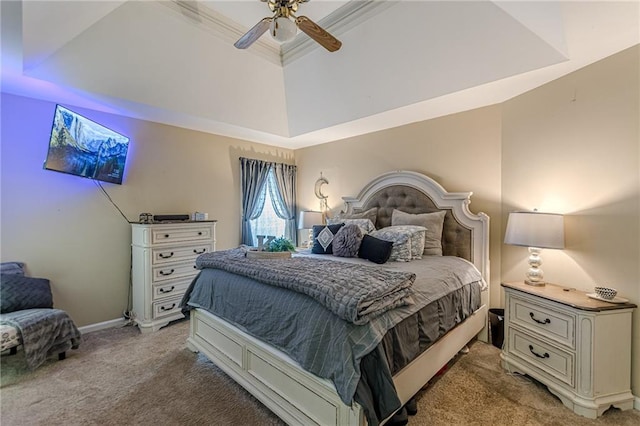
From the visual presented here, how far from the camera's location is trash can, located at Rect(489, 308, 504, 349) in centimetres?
263

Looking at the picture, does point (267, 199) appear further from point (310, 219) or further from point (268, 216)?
point (310, 219)

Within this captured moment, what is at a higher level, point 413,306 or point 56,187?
point 56,187

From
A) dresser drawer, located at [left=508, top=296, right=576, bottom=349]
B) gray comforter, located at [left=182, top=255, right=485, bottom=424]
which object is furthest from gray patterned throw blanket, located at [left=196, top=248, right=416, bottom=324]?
dresser drawer, located at [left=508, top=296, right=576, bottom=349]

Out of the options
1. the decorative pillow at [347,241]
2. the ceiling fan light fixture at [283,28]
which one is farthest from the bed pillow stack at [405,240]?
the ceiling fan light fixture at [283,28]

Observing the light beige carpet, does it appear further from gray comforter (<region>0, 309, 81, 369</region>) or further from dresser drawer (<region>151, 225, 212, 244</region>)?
dresser drawer (<region>151, 225, 212, 244</region>)

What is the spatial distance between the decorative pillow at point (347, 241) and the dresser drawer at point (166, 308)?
2.00 m

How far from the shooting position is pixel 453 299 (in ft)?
6.98

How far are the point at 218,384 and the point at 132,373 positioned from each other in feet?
2.53

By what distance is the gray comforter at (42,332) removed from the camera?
2.15 metres

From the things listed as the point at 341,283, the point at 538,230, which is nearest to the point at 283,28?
the point at 341,283

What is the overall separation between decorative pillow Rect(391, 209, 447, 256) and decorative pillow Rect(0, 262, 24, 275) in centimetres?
374

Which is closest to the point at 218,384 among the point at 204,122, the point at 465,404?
the point at 465,404

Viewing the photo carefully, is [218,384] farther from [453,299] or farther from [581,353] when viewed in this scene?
[581,353]

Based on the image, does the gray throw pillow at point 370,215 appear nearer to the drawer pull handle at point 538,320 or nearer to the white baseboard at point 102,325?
the drawer pull handle at point 538,320
